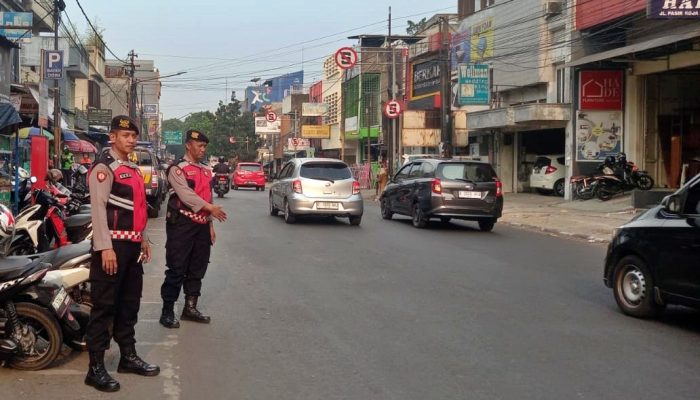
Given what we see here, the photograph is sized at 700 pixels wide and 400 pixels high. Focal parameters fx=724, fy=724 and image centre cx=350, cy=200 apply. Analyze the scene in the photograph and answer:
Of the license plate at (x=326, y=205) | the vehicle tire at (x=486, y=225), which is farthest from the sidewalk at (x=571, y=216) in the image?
the license plate at (x=326, y=205)

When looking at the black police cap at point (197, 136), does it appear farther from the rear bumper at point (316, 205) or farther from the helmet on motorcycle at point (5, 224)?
the rear bumper at point (316, 205)

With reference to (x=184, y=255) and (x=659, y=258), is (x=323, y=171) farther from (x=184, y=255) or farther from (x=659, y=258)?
(x=659, y=258)

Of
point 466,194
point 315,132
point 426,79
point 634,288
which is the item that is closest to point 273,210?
point 466,194

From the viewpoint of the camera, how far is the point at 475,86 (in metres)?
29.0

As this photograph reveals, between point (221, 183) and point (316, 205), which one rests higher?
point (221, 183)

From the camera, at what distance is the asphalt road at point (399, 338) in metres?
5.02

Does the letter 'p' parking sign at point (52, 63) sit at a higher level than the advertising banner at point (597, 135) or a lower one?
higher

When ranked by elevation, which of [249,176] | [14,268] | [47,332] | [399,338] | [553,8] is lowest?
[399,338]

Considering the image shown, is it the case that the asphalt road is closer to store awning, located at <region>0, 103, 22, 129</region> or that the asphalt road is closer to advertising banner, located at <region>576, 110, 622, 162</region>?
store awning, located at <region>0, 103, 22, 129</region>

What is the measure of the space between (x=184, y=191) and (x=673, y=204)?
4579mm

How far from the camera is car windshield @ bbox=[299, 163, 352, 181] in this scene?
16422mm

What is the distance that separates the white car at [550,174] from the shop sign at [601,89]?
3.47m

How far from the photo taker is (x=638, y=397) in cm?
486

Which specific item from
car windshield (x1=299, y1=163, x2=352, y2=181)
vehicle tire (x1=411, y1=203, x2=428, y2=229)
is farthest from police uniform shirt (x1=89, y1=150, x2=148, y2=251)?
vehicle tire (x1=411, y1=203, x2=428, y2=229)
